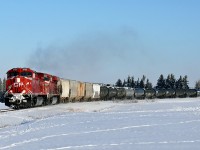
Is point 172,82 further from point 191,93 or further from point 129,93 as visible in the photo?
point 129,93

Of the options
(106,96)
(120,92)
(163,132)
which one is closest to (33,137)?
(163,132)

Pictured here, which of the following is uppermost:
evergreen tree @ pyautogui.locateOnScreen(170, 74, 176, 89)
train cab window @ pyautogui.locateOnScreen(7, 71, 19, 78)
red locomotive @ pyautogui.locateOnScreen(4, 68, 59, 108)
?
evergreen tree @ pyautogui.locateOnScreen(170, 74, 176, 89)

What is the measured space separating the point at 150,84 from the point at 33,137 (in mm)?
143994

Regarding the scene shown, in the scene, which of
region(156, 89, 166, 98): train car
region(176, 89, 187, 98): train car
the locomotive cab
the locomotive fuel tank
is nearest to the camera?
the locomotive cab

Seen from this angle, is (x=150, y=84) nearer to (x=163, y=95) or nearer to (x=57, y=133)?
(x=163, y=95)

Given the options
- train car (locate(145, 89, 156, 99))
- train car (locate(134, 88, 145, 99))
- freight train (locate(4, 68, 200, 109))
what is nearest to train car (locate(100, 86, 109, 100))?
A: freight train (locate(4, 68, 200, 109))

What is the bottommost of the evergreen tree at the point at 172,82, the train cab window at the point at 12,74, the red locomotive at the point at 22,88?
the red locomotive at the point at 22,88

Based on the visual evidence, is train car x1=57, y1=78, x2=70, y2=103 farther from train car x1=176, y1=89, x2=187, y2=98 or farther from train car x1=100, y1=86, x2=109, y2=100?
train car x1=176, y1=89, x2=187, y2=98

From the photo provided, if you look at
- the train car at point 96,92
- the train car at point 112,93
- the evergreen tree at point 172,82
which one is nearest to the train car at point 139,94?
the train car at point 112,93

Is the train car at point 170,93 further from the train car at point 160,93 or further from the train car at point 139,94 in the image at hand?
the train car at point 139,94

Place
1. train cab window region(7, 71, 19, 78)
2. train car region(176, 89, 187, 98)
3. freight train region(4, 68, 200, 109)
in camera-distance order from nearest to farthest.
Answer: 1. freight train region(4, 68, 200, 109)
2. train cab window region(7, 71, 19, 78)
3. train car region(176, 89, 187, 98)

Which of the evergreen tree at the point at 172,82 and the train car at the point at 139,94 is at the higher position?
the evergreen tree at the point at 172,82

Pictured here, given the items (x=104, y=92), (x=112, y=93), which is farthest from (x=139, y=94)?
(x=104, y=92)

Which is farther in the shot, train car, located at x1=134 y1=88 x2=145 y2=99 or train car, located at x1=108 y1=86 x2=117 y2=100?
train car, located at x1=134 y1=88 x2=145 y2=99
